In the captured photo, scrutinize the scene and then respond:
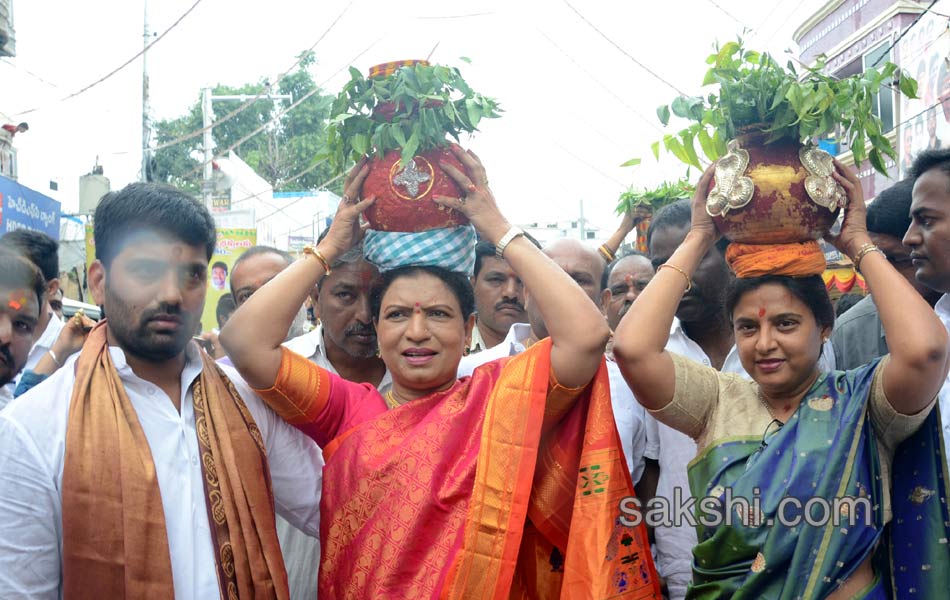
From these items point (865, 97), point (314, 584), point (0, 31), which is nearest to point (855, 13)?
point (0, 31)

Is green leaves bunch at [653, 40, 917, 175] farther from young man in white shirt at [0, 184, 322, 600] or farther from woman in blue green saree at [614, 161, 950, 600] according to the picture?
young man in white shirt at [0, 184, 322, 600]

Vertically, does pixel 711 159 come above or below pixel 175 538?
above

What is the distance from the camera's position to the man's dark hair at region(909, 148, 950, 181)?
11.8ft

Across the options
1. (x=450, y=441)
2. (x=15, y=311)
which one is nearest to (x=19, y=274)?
(x=15, y=311)

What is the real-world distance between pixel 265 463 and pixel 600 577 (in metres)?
1.14

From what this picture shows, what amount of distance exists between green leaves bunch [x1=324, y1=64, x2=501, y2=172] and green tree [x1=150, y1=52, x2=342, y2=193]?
2961 cm

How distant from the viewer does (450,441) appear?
2.88 metres

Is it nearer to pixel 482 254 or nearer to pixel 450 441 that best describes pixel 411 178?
pixel 450 441

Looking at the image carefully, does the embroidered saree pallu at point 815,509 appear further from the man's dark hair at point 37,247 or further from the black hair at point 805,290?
the man's dark hair at point 37,247

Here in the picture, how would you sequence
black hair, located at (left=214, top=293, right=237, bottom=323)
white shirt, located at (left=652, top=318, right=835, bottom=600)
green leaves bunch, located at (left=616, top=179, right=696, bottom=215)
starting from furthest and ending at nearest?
black hair, located at (left=214, top=293, right=237, bottom=323)
green leaves bunch, located at (left=616, top=179, right=696, bottom=215)
white shirt, located at (left=652, top=318, right=835, bottom=600)

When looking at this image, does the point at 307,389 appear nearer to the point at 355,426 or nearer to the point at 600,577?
the point at 355,426

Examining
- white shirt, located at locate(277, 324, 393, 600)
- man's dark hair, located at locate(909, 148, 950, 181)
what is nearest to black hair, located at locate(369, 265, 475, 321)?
white shirt, located at locate(277, 324, 393, 600)

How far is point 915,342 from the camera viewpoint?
271cm

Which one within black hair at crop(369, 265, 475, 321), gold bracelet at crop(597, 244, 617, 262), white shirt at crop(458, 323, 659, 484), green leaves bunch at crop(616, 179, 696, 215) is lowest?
white shirt at crop(458, 323, 659, 484)
